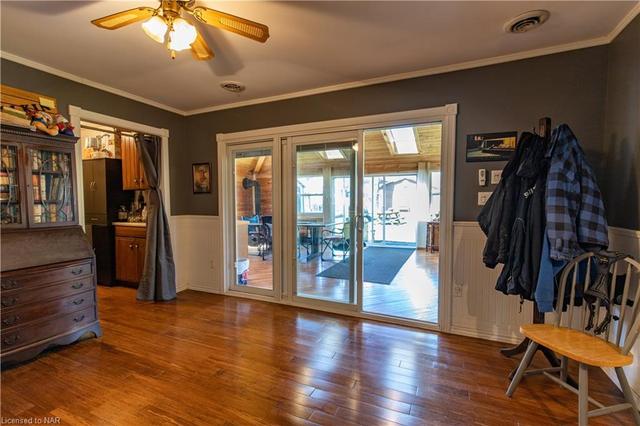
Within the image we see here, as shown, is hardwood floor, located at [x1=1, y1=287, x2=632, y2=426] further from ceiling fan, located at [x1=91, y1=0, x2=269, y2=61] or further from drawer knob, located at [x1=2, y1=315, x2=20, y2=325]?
ceiling fan, located at [x1=91, y1=0, x2=269, y2=61]

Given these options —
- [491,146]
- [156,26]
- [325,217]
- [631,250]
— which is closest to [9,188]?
[156,26]

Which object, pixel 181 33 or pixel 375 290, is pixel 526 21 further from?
pixel 375 290

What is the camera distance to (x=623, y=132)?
2.02 metres

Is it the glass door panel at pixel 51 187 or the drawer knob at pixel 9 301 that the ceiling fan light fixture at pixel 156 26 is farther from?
the drawer knob at pixel 9 301

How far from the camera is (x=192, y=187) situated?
402 cm

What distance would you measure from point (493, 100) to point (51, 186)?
3853mm

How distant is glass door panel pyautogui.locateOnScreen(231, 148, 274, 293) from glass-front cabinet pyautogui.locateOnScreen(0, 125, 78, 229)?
170 centimetres

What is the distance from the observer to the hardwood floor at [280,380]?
5.58ft

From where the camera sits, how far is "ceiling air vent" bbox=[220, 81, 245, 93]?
3.03m

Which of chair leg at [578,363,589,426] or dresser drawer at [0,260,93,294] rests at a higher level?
dresser drawer at [0,260,93,294]

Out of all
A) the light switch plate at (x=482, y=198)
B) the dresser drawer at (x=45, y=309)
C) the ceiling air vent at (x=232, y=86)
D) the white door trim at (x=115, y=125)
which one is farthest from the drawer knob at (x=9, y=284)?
the light switch plate at (x=482, y=198)

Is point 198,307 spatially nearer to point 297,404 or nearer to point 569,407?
point 297,404

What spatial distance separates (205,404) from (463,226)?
7.93ft

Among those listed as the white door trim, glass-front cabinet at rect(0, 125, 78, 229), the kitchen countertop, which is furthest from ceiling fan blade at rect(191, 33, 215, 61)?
the kitchen countertop
